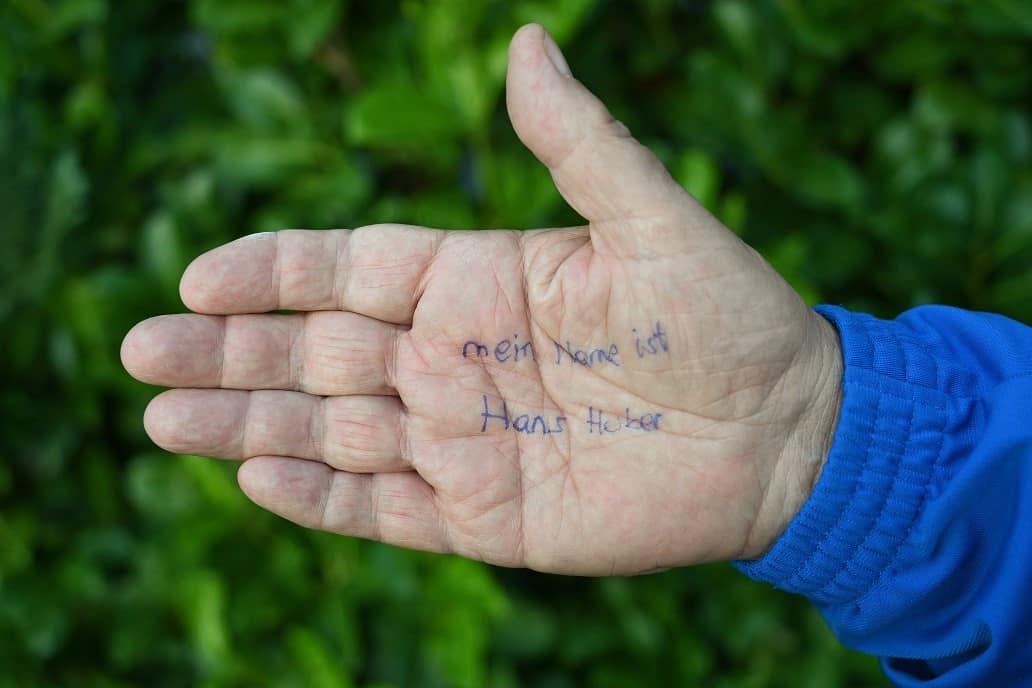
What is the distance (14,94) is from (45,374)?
0.70 metres

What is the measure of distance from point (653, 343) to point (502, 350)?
25 centimetres

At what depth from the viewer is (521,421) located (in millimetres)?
1447

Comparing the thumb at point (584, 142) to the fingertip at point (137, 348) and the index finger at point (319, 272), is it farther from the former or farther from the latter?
the fingertip at point (137, 348)

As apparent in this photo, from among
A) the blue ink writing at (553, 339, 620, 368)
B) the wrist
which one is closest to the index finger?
the blue ink writing at (553, 339, 620, 368)

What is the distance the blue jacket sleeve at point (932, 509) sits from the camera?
125 cm

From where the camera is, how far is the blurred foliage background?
186 centimetres

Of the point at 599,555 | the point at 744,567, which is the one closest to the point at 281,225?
the point at 599,555

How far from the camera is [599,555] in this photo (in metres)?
1.39

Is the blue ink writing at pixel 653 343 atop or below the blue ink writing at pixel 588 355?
atop

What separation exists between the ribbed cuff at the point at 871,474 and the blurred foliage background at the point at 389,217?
1.53 ft

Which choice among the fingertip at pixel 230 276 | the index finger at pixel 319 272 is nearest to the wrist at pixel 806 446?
the index finger at pixel 319 272

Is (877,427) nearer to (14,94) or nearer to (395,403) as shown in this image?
(395,403)

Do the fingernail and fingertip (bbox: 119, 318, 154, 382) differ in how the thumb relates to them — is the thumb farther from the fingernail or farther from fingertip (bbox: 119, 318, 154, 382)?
fingertip (bbox: 119, 318, 154, 382)

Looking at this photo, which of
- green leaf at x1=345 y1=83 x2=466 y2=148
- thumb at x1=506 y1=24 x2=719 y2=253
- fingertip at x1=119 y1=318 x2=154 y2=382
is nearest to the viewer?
thumb at x1=506 y1=24 x2=719 y2=253
